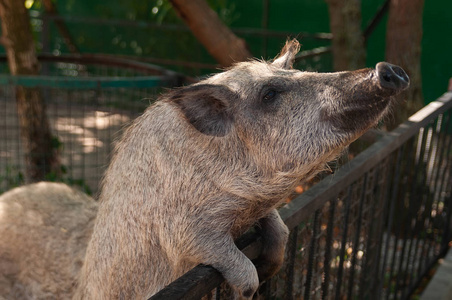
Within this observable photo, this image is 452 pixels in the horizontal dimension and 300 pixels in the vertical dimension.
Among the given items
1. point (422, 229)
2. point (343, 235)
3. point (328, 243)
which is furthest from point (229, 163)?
point (422, 229)

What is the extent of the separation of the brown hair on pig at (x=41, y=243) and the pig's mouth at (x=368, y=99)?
1.83m

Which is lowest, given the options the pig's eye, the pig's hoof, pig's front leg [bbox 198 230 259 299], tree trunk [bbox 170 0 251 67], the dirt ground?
the dirt ground

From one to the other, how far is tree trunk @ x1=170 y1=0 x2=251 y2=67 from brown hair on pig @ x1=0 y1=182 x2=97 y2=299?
1.96 meters

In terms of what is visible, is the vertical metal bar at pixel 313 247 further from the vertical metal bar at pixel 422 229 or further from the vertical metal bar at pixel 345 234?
the vertical metal bar at pixel 422 229

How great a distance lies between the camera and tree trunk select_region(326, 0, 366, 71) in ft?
16.6

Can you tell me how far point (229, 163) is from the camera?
2.18 m

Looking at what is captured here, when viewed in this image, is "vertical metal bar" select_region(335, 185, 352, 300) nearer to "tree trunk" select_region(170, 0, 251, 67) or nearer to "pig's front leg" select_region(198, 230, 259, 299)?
"pig's front leg" select_region(198, 230, 259, 299)

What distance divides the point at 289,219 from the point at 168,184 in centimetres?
50

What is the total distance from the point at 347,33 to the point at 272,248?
3374mm

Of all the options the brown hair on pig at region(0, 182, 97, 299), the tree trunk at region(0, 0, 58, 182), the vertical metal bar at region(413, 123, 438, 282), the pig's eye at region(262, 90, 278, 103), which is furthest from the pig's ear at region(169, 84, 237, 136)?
the tree trunk at region(0, 0, 58, 182)

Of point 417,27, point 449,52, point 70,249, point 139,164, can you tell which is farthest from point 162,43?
point 139,164

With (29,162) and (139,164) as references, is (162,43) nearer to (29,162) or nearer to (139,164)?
(29,162)

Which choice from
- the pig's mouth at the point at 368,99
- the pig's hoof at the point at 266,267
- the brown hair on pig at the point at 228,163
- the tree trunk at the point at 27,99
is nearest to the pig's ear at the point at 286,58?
the brown hair on pig at the point at 228,163

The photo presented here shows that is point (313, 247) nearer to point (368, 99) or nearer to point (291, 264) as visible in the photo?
point (291, 264)
